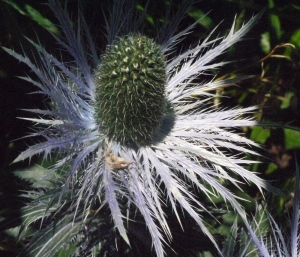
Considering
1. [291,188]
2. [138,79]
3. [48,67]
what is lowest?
[291,188]

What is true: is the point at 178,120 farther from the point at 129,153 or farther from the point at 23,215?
the point at 23,215

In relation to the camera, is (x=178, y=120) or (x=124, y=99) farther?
(x=178, y=120)

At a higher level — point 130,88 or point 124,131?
point 130,88

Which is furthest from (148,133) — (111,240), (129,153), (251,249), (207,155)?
(251,249)

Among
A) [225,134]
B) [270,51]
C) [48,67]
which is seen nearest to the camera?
[48,67]

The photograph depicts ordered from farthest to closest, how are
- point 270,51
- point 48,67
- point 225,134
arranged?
point 270,51 < point 225,134 < point 48,67
